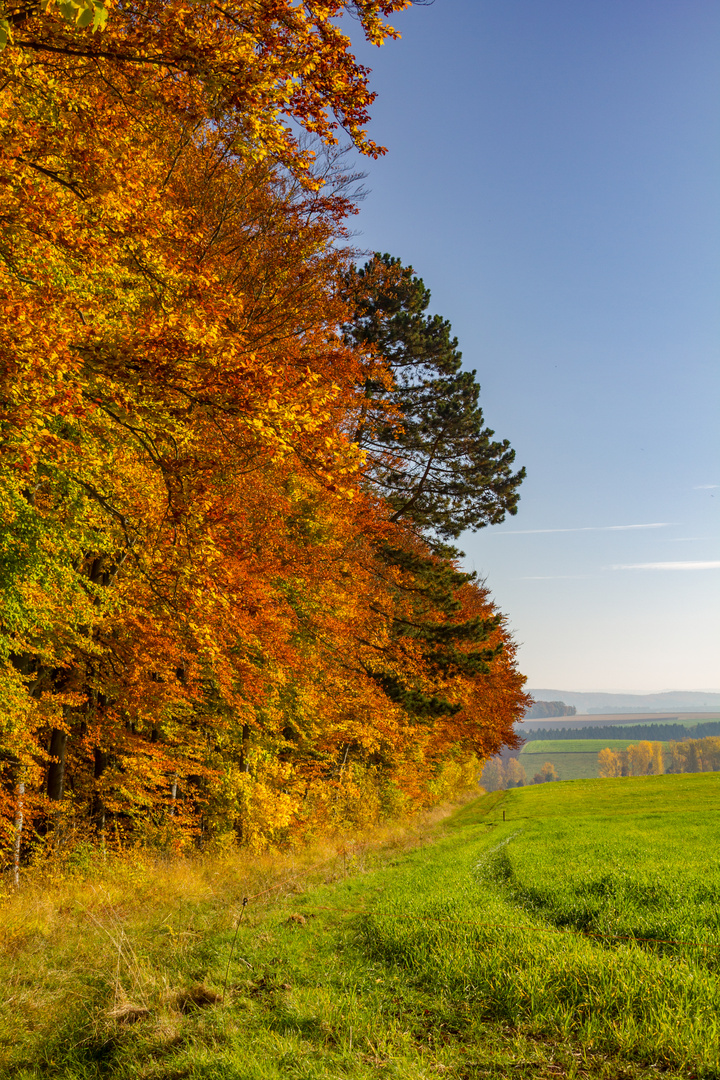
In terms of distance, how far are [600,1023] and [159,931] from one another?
661 cm

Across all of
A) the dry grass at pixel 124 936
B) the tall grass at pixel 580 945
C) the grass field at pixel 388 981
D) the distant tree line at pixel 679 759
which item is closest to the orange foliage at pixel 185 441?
the dry grass at pixel 124 936

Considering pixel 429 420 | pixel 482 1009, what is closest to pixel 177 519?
pixel 482 1009

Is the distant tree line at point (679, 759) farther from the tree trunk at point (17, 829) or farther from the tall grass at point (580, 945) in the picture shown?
the tree trunk at point (17, 829)

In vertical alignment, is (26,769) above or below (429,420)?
below

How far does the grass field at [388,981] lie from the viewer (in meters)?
4.19

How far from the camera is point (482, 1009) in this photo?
4816mm

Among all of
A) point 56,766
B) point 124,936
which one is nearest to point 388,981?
point 124,936

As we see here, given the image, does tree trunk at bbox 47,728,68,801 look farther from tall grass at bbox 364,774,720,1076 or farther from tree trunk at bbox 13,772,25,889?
tall grass at bbox 364,774,720,1076

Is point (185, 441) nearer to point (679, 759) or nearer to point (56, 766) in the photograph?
point (56, 766)

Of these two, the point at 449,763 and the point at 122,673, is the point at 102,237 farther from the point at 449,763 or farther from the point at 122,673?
the point at 449,763

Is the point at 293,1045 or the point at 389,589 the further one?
the point at 389,589

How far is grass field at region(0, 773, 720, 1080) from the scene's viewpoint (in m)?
4.19

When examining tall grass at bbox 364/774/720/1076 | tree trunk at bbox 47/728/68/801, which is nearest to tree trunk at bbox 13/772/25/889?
tree trunk at bbox 47/728/68/801

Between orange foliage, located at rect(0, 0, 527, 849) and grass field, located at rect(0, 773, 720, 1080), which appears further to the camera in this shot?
orange foliage, located at rect(0, 0, 527, 849)
